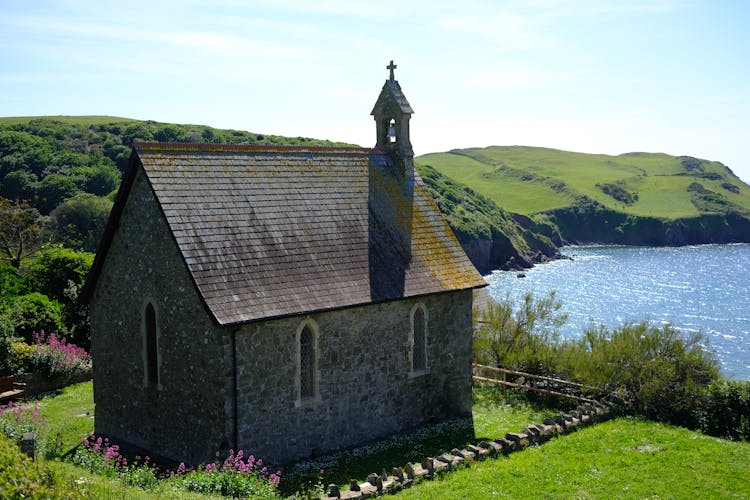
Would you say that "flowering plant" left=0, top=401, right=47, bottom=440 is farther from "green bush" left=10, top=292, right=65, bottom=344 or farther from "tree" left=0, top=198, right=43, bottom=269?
"tree" left=0, top=198, right=43, bottom=269

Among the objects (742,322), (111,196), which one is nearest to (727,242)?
(742,322)

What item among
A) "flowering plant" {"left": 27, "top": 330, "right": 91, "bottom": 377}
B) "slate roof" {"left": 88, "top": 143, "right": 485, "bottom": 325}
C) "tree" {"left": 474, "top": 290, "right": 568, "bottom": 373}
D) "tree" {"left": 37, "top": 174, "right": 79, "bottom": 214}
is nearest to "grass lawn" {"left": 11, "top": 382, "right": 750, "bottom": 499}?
"flowering plant" {"left": 27, "top": 330, "right": 91, "bottom": 377}

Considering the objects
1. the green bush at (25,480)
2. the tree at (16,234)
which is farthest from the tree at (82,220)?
A: the green bush at (25,480)

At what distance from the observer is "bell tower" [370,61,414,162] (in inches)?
1041

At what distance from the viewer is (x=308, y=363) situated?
20203 mm

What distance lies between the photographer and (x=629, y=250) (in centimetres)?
13750

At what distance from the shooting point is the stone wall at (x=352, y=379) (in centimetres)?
1881

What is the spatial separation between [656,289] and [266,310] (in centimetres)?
8507

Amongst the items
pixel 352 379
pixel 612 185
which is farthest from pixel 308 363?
pixel 612 185

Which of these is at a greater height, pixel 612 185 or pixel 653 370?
pixel 612 185

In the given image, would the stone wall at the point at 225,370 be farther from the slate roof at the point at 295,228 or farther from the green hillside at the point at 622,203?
the green hillside at the point at 622,203

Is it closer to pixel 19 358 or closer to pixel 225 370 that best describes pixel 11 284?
pixel 19 358

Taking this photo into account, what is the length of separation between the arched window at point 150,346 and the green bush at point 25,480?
852cm

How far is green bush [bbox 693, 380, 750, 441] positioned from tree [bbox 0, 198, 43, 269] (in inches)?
1584
